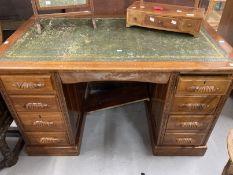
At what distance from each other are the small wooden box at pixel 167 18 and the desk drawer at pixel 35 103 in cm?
69

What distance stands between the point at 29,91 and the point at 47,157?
637 mm

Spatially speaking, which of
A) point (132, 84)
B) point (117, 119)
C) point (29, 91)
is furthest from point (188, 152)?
point (29, 91)

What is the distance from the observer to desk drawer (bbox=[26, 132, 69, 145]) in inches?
52.8

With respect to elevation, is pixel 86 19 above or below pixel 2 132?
above

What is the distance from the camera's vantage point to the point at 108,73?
1.02 metres

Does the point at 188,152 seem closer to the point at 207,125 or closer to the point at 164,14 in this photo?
the point at 207,125

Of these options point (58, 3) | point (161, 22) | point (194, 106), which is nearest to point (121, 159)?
point (194, 106)

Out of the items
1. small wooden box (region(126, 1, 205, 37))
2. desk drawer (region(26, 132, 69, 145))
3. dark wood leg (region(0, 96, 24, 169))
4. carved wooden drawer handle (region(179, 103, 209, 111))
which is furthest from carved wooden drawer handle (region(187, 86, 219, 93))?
dark wood leg (region(0, 96, 24, 169))

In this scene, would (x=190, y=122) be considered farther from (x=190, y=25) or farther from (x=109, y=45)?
(x=109, y=45)

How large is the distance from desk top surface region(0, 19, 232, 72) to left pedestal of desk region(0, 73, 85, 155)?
0.39 ft

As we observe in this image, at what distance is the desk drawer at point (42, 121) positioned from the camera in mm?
1220

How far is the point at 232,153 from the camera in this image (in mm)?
832

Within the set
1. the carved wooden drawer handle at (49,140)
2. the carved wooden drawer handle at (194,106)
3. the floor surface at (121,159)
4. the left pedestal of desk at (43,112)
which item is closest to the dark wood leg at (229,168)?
the carved wooden drawer handle at (194,106)

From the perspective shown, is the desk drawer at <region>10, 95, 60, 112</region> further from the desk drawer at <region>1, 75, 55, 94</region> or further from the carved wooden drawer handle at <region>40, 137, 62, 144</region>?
the carved wooden drawer handle at <region>40, 137, 62, 144</region>
